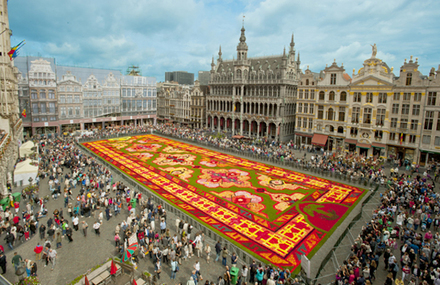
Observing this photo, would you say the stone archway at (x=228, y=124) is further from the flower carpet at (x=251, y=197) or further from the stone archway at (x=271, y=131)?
the flower carpet at (x=251, y=197)

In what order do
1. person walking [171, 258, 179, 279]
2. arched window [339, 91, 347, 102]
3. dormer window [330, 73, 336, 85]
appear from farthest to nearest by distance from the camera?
dormer window [330, 73, 336, 85], arched window [339, 91, 347, 102], person walking [171, 258, 179, 279]

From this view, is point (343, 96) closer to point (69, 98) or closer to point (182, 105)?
point (182, 105)

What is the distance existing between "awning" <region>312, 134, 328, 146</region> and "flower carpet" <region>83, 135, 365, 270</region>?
50.2ft

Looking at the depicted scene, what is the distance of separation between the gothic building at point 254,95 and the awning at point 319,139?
10.3 meters

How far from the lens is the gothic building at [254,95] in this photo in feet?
190

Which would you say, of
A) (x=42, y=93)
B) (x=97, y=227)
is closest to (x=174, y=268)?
(x=97, y=227)

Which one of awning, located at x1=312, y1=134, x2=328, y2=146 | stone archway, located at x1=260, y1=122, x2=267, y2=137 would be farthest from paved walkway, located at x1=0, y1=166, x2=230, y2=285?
stone archway, located at x1=260, y1=122, x2=267, y2=137

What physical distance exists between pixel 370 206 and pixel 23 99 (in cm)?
7007

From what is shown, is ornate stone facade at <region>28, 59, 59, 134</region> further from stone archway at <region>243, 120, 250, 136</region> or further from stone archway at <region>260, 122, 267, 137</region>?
stone archway at <region>260, 122, 267, 137</region>

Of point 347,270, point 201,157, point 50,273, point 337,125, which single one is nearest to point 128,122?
point 201,157

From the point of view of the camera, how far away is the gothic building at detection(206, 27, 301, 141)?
57.9 m

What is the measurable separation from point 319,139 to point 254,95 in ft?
65.9

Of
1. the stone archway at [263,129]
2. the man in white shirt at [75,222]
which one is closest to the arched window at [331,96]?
the stone archway at [263,129]

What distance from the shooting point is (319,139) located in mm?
48844
